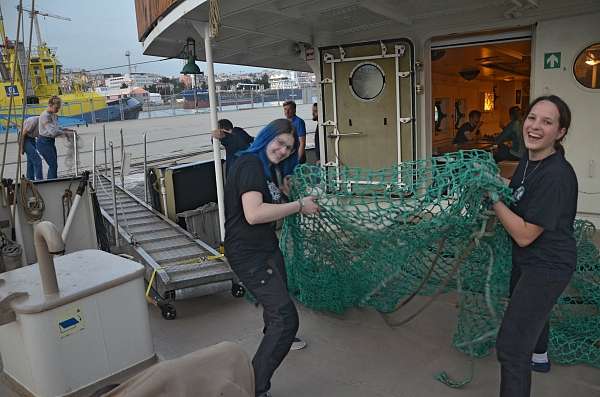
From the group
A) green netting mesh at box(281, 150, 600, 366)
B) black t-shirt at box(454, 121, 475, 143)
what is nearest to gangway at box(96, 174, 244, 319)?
green netting mesh at box(281, 150, 600, 366)

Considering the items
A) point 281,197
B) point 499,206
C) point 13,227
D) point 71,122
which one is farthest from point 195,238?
point 71,122

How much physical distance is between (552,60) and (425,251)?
371 cm

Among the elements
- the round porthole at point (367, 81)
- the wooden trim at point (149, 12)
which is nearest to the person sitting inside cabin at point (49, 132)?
the wooden trim at point (149, 12)

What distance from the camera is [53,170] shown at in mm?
8258

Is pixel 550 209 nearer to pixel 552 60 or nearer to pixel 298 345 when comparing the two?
pixel 298 345

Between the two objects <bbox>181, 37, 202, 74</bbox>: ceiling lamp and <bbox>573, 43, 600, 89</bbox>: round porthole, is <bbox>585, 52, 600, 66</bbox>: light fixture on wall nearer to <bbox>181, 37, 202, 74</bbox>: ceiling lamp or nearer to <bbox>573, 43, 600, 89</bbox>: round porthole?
<bbox>573, 43, 600, 89</bbox>: round porthole

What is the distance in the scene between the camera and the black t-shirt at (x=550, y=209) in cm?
228

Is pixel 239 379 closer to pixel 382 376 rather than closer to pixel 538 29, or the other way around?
pixel 382 376

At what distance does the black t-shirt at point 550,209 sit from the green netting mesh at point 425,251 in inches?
8.2

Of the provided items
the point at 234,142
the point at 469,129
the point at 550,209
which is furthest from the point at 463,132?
the point at 550,209

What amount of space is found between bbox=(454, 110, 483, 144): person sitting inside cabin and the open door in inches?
202

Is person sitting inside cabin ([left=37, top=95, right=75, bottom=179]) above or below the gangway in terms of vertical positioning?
above

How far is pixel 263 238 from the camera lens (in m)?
2.93

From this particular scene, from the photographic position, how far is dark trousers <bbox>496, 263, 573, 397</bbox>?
7.91ft
